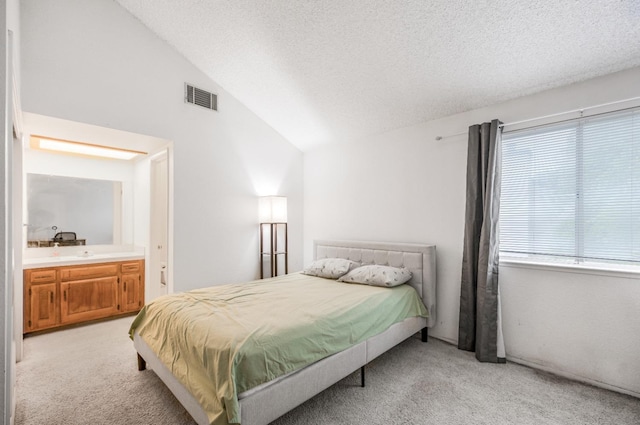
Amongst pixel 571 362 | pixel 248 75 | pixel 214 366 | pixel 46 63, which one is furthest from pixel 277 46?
pixel 571 362

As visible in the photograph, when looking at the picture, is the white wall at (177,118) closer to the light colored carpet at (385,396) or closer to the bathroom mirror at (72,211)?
the light colored carpet at (385,396)

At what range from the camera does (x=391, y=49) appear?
251cm

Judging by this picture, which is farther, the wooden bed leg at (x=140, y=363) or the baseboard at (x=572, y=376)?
the wooden bed leg at (x=140, y=363)

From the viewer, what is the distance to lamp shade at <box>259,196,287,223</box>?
3939 millimetres

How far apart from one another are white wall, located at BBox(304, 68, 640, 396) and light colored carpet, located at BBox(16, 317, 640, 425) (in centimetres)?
27

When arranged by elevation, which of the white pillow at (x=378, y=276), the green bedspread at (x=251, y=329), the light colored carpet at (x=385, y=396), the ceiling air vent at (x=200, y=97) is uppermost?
the ceiling air vent at (x=200, y=97)

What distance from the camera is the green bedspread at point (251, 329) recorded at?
5.07ft

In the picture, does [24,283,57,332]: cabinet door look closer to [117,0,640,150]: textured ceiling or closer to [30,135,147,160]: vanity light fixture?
[30,135,147,160]: vanity light fixture

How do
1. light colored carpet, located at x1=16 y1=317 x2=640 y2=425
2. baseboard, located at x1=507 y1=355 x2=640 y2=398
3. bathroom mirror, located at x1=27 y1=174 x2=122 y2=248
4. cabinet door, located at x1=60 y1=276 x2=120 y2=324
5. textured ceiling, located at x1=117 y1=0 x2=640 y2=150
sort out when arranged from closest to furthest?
1. light colored carpet, located at x1=16 y1=317 x2=640 y2=425
2. textured ceiling, located at x1=117 y1=0 x2=640 y2=150
3. baseboard, located at x1=507 y1=355 x2=640 y2=398
4. cabinet door, located at x1=60 y1=276 x2=120 y2=324
5. bathroom mirror, located at x1=27 y1=174 x2=122 y2=248

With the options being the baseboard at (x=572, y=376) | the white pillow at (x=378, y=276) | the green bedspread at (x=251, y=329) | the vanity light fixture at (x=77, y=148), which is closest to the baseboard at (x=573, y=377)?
the baseboard at (x=572, y=376)

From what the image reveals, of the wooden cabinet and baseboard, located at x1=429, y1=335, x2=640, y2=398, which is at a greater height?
the wooden cabinet

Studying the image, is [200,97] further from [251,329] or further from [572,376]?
[572,376]

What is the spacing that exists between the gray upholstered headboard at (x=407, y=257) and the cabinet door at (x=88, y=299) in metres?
3.00

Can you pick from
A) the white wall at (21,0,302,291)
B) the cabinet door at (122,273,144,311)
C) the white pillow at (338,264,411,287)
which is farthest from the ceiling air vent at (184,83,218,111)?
the white pillow at (338,264,411,287)
